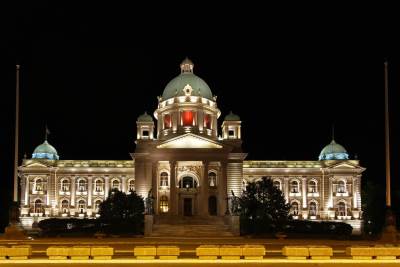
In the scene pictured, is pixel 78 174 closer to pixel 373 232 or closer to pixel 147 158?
pixel 147 158

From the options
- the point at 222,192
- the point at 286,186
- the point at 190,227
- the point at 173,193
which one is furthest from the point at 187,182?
the point at 190,227

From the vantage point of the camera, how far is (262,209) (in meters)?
80.3

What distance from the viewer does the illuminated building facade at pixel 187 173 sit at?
315 ft

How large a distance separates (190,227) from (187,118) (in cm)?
2674

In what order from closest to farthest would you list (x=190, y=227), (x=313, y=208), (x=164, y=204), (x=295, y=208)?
(x=190, y=227), (x=164, y=204), (x=295, y=208), (x=313, y=208)

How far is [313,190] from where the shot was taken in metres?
108

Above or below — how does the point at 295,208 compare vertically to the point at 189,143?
below

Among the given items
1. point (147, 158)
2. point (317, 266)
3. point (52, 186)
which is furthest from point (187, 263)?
point (52, 186)

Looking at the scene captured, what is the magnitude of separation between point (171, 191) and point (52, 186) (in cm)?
2405

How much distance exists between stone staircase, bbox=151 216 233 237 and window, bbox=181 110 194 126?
20375mm

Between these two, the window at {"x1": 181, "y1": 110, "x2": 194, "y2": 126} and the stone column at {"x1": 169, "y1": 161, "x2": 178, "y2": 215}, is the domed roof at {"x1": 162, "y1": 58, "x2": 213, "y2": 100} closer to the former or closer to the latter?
the window at {"x1": 181, "y1": 110, "x2": 194, "y2": 126}

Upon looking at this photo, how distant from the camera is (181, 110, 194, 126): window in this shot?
3967 inches

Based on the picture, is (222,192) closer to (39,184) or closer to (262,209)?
(262,209)

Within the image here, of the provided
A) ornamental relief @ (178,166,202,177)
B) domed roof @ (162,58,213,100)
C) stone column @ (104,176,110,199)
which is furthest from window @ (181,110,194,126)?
stone column @ (104,176,110,199)
